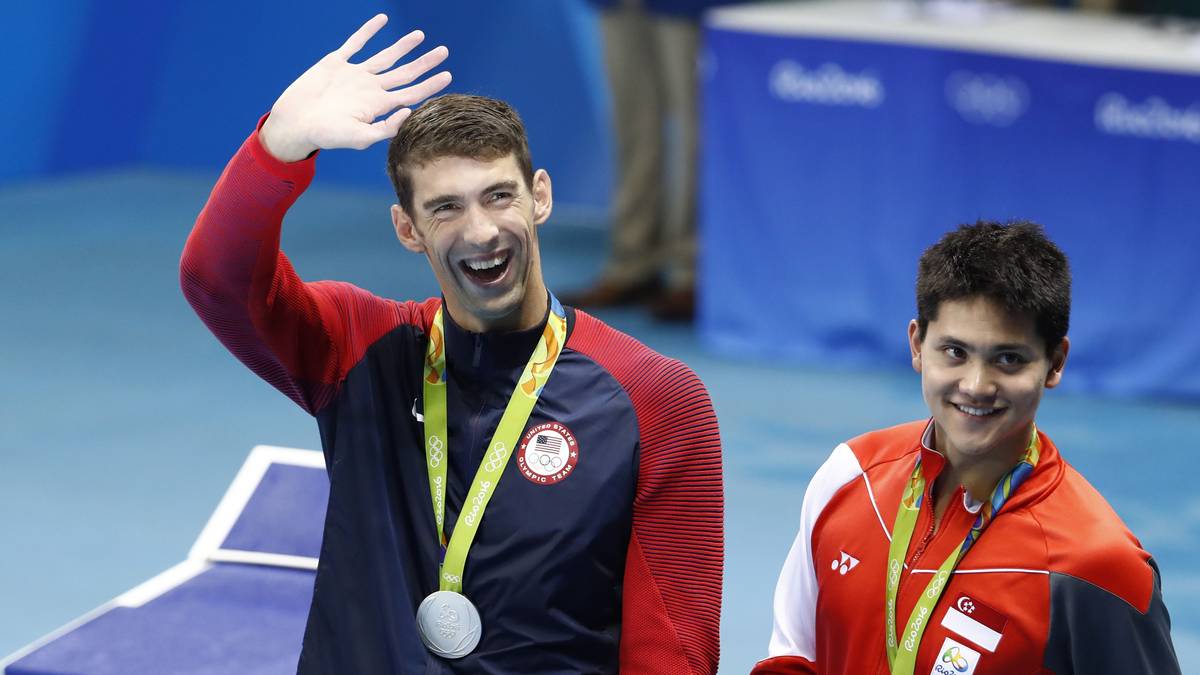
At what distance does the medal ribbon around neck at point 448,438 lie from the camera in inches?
106

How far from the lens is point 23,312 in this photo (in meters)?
8.00

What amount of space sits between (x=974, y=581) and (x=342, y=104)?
123cm

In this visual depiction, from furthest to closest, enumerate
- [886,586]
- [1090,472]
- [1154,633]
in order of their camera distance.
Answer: [1090,472] < [886,586] < [1154,633]

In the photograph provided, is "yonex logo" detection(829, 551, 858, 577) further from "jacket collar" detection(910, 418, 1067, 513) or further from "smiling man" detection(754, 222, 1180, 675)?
"jacket collar" detection(910, 418, 1067, 513)

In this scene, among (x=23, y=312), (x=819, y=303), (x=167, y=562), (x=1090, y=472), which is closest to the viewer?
(x=167, y=562)

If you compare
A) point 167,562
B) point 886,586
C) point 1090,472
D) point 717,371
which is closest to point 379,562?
point 886,586

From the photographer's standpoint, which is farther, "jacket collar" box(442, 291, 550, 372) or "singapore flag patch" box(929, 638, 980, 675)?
"jacket collar" box(442, 291, 550, 372)

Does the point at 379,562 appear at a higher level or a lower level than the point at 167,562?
higher

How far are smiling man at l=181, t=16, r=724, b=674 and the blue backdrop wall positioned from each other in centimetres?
720

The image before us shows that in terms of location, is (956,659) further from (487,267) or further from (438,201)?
(438,201)

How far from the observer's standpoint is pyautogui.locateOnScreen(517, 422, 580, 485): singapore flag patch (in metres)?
2.71

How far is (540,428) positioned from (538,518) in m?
0.15

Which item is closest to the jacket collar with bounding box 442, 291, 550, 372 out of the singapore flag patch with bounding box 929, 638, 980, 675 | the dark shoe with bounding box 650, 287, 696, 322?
the singapore flag patch with bounding box 929, 638, 980, 675

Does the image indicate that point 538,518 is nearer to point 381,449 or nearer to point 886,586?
point 381,449
